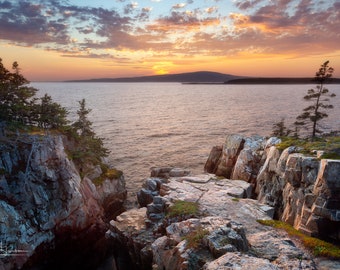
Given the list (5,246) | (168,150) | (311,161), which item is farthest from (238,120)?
(5,246)

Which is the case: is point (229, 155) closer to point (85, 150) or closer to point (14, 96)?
point (85, 150)

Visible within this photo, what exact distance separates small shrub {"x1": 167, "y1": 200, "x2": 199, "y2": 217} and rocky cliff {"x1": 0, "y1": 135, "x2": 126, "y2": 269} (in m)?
10.4

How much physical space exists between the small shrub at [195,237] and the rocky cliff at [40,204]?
1456cm

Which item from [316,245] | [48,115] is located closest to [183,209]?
[316,245]

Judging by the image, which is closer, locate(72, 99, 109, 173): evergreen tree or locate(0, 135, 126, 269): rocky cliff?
locate(0, 135, 126, 269): rocky cliff

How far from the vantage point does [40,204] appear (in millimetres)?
24203

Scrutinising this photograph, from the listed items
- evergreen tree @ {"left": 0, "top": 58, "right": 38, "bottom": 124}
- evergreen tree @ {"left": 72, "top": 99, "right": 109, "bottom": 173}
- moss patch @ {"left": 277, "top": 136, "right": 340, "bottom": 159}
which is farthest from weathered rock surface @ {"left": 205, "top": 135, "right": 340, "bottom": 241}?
evergreen tree @ {"left": 0, "top": 58, "right": 38, "bottom": 124}

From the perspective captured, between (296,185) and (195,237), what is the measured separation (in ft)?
46.2

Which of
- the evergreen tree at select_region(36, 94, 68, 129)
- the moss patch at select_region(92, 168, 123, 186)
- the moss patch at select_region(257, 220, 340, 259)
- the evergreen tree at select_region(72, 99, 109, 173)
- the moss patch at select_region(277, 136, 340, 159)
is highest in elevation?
the evergreen tree at select_region(36, 94, 68, 129)

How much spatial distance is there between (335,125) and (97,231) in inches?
3107

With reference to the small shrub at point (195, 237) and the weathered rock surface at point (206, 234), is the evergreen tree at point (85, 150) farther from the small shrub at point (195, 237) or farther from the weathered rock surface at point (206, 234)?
the small shrub at point (195, 237)

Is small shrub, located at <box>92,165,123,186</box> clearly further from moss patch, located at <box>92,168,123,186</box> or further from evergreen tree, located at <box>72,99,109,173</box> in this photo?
evergreen tree, located at <box>72,99,109,173</box>

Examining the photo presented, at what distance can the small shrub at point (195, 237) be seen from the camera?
1583cm

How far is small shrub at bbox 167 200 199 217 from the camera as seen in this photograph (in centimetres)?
2294
